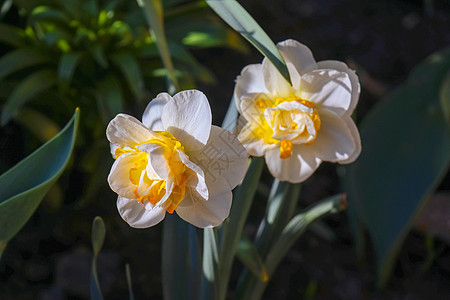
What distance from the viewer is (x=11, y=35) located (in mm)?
1253

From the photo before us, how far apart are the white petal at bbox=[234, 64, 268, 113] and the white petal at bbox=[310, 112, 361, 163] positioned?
7 centimetres

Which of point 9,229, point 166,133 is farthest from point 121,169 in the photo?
point 9,229

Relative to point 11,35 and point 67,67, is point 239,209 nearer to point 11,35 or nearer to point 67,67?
point 67,67

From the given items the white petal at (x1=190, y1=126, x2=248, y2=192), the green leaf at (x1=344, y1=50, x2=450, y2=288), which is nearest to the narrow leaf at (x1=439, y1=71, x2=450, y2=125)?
the green leaf at (x1=344, y1=50, x2=450, y2=288)

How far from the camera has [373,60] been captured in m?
1.57

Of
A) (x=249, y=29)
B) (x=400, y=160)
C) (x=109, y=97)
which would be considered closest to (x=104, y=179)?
(x=109, y=97)

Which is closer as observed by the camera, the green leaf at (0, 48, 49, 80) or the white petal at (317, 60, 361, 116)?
the white petal at (317, 60, 361, 116)

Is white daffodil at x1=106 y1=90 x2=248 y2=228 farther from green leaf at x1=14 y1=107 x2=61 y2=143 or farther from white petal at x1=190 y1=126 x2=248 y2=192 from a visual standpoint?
green leaf at x1=14 y1=107 x2=61 y2=143

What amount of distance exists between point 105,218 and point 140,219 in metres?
0.84

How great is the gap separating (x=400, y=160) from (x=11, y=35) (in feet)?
3.02

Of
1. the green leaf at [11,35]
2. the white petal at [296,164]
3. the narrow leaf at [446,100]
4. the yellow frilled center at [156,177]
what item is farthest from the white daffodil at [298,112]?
the green leaf at [11,35]

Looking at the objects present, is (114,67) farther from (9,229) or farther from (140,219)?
(140,219)

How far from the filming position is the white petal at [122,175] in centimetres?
48

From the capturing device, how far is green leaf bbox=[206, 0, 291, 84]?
0.51 meters
